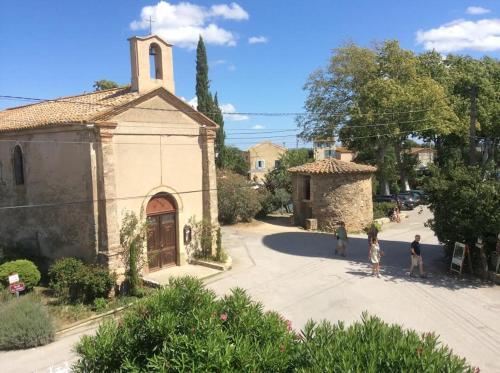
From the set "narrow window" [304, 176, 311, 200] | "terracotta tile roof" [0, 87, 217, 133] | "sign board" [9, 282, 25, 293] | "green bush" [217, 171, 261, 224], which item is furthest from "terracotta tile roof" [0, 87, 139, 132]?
"narrow window" [304, 176, 311, 200]

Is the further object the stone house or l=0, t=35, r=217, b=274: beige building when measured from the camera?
the stone house

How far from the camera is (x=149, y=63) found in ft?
56.1

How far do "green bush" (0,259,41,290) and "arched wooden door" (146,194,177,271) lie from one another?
13.1 feet

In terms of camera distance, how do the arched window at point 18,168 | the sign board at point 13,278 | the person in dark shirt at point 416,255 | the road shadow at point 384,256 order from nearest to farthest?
the sign board at point 13,278
the road shadow at point 384,256
the person in dark shirt at point 416,255
the arched window at point 18,168

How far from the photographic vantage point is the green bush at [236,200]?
27.8 metres

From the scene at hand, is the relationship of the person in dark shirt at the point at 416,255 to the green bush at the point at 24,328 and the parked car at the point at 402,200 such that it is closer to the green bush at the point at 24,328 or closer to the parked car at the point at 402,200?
the green bush at the point at 24,328

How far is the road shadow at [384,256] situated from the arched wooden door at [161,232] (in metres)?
5.57

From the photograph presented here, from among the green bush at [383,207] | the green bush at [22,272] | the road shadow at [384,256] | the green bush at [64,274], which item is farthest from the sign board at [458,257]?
the green bush at [22,272]

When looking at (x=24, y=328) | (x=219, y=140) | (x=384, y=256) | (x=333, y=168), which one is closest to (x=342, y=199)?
(x=333, y=168)

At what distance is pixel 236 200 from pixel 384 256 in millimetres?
10791

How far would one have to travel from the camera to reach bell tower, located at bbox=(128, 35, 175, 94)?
54.5ft

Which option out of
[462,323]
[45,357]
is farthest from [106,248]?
[462,323]

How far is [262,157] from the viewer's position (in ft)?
204

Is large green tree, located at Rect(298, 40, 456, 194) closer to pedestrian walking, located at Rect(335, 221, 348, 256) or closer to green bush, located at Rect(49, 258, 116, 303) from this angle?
pedestrian walking, located at Rect(335, 221, 348, 256)
